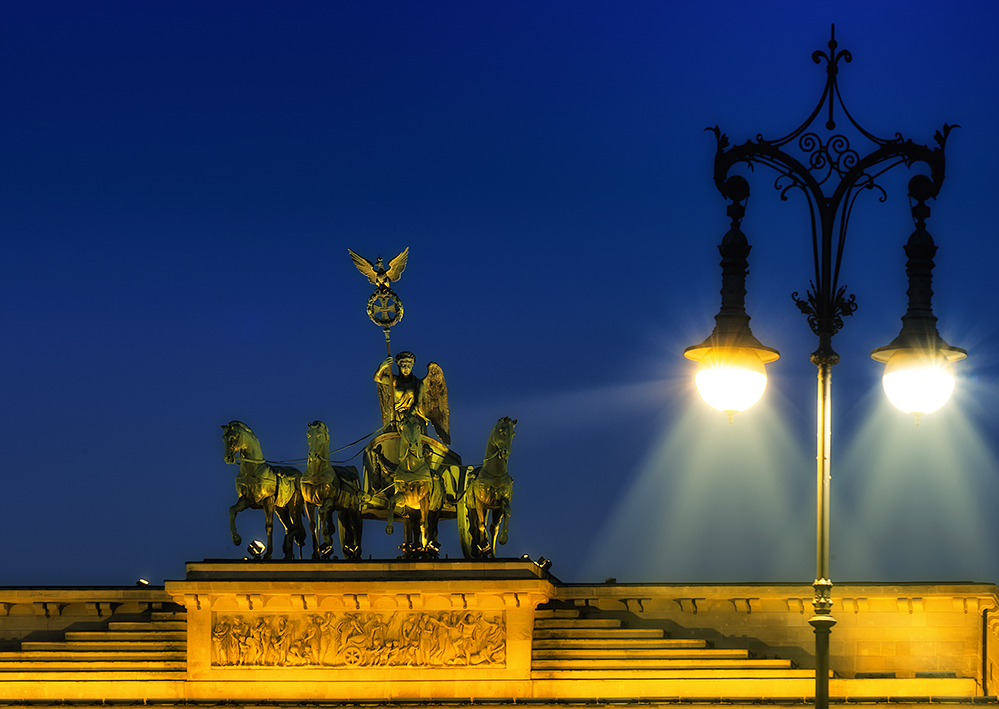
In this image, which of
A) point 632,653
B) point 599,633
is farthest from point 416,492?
point 632,653

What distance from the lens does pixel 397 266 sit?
29672 millimetres

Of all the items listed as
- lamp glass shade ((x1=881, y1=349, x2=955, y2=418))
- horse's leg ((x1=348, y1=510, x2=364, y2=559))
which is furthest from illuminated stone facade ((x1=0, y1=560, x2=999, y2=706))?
lamp glass shade ((x1=881, y1=349, x2=955, y2=418))

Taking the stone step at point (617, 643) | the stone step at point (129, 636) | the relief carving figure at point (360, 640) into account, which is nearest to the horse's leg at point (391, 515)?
the relief carving figure at point (360, 640)

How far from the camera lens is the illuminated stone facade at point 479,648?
27.4 metres

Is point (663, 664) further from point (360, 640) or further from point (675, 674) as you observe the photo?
point (360, 640)

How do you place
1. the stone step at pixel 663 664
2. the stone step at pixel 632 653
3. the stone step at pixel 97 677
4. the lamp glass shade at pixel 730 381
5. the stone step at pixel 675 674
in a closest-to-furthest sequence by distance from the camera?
the lamp glass shade at pixel 730 381 < the stone step at pixel 675 674 < the stone step at pixel 663 664 < the stone step at pixel 632 653 < the stone step at pixel 97 677

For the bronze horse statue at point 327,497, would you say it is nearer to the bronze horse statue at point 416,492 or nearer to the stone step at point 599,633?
the bronze horse statue at point 416,492

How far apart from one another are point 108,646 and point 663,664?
1010cm

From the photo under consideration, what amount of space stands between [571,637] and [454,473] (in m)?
3.74

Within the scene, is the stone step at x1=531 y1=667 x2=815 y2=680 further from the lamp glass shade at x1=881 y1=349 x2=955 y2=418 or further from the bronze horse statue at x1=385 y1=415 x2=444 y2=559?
the lamp glass shade at x1=881 y1=349 x2=955 y2=418

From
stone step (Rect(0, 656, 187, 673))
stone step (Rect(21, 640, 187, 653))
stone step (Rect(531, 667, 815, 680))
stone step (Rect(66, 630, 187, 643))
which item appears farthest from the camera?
stone step (Rect(66, 630, 187, 643))

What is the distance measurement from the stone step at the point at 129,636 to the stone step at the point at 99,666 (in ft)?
2.14

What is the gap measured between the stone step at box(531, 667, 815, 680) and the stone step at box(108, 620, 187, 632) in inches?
268

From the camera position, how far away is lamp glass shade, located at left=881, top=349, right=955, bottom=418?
10.5m
